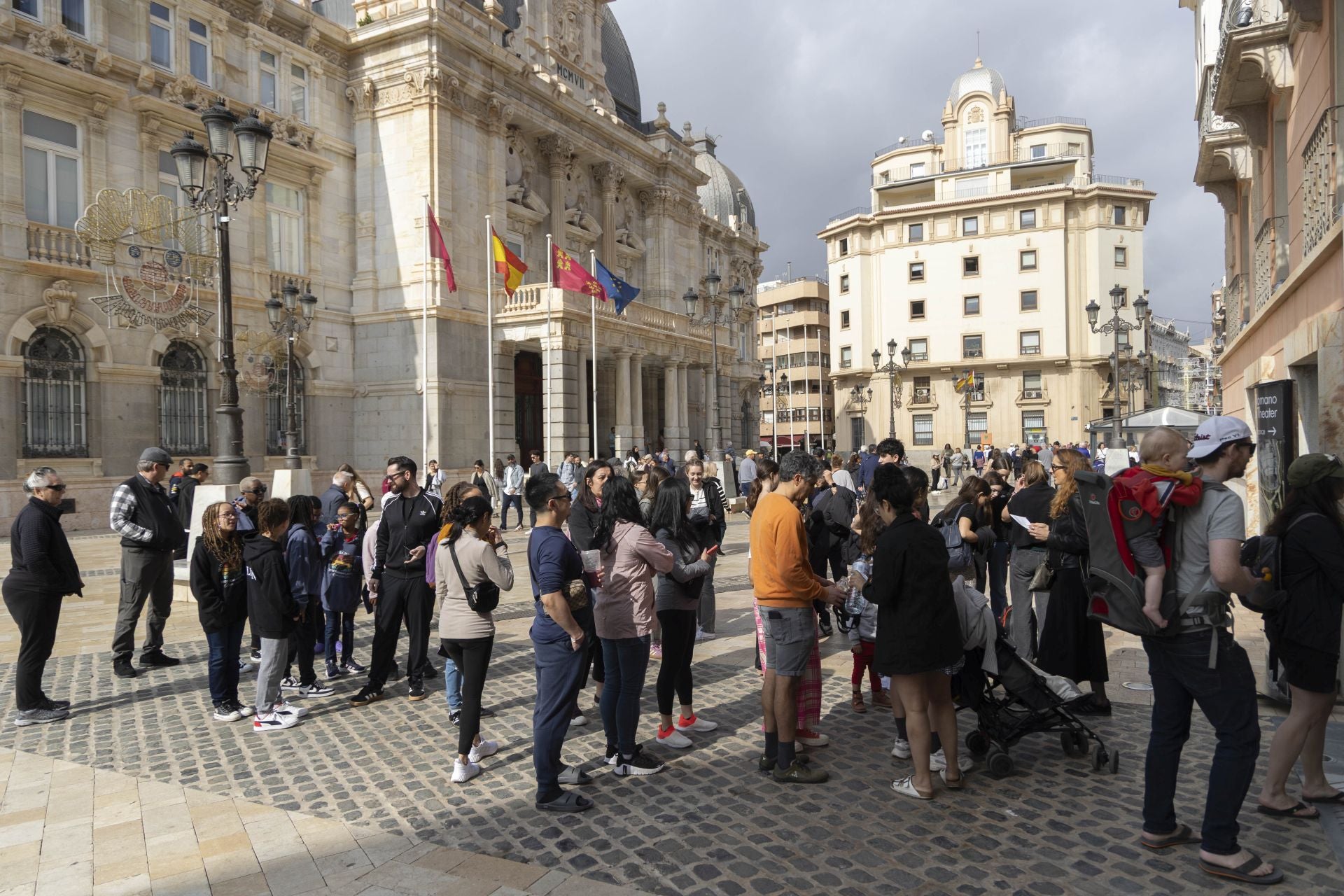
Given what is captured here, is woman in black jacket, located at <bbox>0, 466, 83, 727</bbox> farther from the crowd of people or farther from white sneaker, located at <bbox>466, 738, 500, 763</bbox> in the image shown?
white sneaker, located at <bbox>466, 738, 500, 763</bbox>

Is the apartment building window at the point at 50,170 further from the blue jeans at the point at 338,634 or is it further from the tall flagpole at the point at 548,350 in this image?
the blue jeans at the point at 338,634

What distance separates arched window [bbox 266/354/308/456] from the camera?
79.4 ft

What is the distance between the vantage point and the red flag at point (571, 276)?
77.8 ft

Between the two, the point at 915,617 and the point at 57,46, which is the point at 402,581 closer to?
the point at 915,617

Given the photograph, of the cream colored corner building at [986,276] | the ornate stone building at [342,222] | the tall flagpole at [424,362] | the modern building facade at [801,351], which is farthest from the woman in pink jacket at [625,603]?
the modern building facade at [801,351]

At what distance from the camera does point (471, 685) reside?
5277 mm

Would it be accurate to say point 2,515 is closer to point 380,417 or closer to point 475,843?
point 380,417

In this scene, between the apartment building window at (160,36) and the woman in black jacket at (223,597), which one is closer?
the woman in black jacket at (223,597)

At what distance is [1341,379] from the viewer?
241 inches

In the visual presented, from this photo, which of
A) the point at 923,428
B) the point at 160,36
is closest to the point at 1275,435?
the point at 160,36

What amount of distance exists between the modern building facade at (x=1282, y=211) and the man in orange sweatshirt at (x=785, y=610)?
4.40 metres

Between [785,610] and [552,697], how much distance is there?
1553 millimetres

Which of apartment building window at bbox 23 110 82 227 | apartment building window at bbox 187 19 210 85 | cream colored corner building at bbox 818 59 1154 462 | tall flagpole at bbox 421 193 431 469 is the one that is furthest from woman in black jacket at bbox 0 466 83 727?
cream colored corner building at bbox 818 59 1154 462

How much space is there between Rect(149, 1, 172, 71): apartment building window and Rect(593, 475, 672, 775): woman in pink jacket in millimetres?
23595
